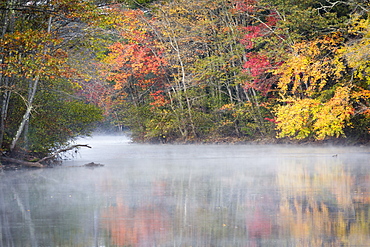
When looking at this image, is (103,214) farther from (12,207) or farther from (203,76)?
(203,76)

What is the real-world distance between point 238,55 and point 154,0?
20.5ft

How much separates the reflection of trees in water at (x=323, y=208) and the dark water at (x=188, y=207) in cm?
1

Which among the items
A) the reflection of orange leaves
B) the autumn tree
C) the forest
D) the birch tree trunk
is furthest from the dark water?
the forest

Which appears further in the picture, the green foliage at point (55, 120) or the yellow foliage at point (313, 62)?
the yellow foliage at point (313, 62)

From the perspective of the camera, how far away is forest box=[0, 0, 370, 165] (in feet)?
51.6

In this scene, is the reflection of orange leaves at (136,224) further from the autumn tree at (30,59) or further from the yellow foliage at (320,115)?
the yellow foliage at (320,115)

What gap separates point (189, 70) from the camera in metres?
31.7

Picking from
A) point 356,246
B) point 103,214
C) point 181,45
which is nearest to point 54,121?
point 103,214

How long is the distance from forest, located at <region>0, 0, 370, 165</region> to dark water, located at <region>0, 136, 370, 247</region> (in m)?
2.86

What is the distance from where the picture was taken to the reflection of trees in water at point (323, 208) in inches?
253

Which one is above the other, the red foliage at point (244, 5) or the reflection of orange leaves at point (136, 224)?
the red foliage at point (244, 5)

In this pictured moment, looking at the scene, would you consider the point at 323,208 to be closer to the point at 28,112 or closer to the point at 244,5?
the point at 28,112

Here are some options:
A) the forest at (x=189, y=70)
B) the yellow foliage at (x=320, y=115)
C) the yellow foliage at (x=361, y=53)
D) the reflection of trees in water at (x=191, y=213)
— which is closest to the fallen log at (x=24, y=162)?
the forest at (x=189, y=70)

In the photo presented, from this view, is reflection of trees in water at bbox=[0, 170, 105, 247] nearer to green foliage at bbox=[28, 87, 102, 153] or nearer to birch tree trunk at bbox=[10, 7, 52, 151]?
birch tree trunk at bbox=[10, 7, 52, 151]
